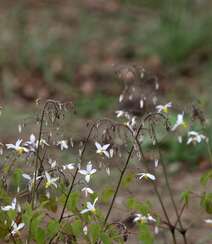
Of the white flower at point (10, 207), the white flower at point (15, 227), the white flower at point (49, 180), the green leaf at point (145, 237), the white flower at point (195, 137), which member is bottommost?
the green leaf at point (145, 237)

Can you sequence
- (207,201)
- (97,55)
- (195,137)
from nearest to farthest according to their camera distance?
(207,201), (195,137), (97,55)

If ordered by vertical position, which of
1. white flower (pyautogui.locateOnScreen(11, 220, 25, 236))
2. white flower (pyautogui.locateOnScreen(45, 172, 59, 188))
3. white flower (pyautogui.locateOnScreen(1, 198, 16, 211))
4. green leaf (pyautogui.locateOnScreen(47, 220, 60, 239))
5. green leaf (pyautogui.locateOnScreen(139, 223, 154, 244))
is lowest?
green leaf (pyautogui.locateOnScreen(139, 223, 154, 244))

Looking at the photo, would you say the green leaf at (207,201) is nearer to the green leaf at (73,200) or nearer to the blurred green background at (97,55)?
the green leaf at (73,200)

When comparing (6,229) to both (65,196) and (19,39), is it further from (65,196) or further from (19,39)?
(19,39)

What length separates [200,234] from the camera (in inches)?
191

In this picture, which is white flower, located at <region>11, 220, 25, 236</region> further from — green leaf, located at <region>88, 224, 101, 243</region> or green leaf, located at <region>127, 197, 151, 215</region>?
green leaf, located at <region>127, 197, 151, 215</region>

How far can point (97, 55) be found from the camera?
8836mm

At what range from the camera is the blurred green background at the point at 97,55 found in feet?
25.1

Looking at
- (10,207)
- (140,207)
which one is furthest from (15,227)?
(140,207)

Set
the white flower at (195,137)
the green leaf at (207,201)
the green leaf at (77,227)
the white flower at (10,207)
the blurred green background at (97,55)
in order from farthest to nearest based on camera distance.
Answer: the blurred green background at (97,55), the white flower at (195,137), the green leaf at (207,201), the white flower at (10,207), the green leaf at (77,227)

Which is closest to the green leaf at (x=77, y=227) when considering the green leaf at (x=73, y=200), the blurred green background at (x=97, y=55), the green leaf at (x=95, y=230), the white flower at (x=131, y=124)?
the green leaf at (x=95, y=230)

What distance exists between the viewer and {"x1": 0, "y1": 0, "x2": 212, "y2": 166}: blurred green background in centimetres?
764

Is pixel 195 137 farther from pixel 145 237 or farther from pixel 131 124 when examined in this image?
pixel 145 237

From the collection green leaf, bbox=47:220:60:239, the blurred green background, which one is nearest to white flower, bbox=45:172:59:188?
green leaf, bbox=47:220:60:239
